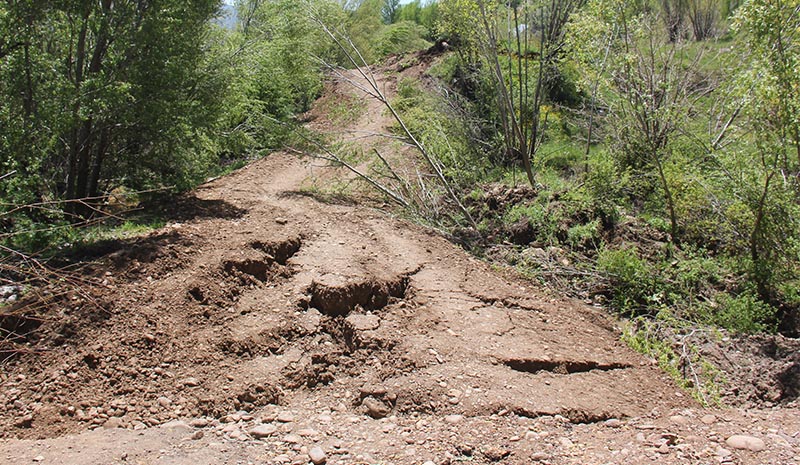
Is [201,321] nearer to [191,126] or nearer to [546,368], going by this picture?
[546,368]

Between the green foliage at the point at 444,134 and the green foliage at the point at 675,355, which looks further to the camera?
the green foliage at the point at 444,134

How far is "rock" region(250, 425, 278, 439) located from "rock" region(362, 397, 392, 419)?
2.12 feet

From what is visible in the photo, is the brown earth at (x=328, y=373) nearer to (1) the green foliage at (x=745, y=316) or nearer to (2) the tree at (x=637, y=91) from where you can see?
(1) the green foliage at (x=745, y=316)

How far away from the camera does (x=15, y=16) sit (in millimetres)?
6668

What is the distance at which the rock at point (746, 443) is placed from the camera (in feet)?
13.9

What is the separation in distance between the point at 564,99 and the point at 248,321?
10.8 meters

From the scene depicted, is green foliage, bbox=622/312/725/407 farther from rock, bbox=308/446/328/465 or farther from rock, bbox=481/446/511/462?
rock, bbox=308/446/328/465

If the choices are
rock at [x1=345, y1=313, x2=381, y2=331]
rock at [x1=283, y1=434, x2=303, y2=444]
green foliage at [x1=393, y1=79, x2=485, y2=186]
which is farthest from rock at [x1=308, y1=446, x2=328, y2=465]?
green foliage at [x1=393, y1=79, x2=485, y2=186]

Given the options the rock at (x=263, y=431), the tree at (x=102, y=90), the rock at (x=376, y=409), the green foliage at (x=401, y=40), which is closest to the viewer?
the rock at (x=263, y=431)

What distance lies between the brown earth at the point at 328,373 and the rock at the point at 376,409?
0.02 metres

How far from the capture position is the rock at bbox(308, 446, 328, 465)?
A: 400 centimetres

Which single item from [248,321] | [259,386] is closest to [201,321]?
[248,321]

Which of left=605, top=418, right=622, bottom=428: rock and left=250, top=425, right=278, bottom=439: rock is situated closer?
left=250, top=425, right=278, bottom=439: rock

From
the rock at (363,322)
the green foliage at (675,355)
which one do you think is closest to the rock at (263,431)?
the rock at (363,322)
